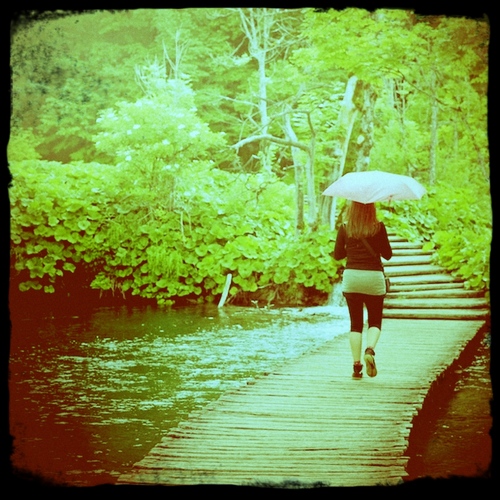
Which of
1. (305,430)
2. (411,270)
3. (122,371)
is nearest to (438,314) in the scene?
(411,270)

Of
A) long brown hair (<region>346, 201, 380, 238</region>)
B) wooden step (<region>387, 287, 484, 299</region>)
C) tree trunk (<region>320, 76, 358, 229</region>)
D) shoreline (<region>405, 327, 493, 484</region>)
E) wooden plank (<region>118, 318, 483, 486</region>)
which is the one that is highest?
tree trunk (<region>320, 76, 358, 229</region>)

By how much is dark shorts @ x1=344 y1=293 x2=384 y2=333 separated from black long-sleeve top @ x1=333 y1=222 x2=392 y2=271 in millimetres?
196

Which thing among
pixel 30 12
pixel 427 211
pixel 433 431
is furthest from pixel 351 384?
pixel 427 211

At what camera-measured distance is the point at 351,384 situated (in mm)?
5332

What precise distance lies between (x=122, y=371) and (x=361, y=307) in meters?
2.89

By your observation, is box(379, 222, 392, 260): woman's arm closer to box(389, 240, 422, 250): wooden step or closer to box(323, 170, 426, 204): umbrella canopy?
box(323, 170, 426, 204): umbrella canopy

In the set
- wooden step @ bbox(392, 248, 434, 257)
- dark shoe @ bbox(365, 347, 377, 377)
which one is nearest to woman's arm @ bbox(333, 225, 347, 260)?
dark shoe @ bbox(365, 347, 377, 377)

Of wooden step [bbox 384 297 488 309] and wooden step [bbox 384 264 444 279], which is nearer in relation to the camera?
wooden step [bbox 384 297 488 309]

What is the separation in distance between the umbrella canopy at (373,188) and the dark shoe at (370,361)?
1.02 meters

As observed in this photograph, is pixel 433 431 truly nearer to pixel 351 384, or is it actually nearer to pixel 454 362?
pixel 351 384

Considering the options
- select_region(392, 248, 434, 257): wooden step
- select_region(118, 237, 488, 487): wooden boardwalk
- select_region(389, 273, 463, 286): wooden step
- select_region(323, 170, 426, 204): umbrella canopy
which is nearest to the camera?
select_region(118, 237, 488, 487): wooden boardwalk

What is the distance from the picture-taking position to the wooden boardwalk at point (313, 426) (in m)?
3.51

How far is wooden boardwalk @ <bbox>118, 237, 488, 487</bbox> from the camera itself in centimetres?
351

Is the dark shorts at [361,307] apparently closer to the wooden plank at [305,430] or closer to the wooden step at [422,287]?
the wooden plank at [305,430]
